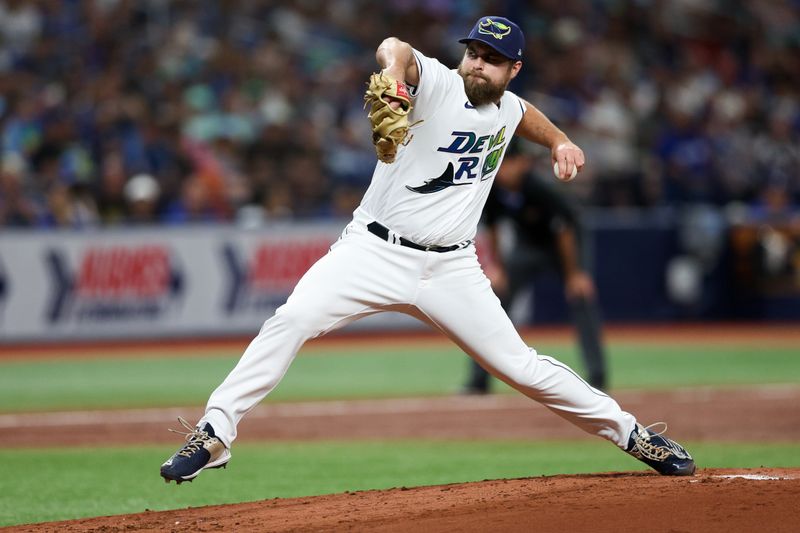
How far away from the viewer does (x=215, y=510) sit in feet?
17.7

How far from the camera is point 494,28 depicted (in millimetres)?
5234

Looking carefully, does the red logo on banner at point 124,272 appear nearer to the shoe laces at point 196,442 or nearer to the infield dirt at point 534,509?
the infield dirt at point 534,509

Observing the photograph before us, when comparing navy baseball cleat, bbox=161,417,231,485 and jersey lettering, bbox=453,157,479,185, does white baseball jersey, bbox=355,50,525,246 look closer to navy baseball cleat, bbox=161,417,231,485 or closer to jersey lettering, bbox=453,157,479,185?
jersey lettering, bbox=453,157,479,185

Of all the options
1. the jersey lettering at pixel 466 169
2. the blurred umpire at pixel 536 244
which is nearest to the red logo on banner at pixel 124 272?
the blurred umpire at pixel 536 244

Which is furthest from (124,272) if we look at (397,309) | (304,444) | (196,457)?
(196,457)

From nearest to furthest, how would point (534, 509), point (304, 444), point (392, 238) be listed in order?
point (534, 509), point (392, 238), point (304, 444)

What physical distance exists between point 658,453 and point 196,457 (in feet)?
7.34

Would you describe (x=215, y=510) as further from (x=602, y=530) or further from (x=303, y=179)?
(x=303, y=179)

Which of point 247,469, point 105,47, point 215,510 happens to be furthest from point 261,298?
point 215,510

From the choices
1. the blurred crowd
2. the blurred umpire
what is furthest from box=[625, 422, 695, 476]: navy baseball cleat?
the blurred crowd

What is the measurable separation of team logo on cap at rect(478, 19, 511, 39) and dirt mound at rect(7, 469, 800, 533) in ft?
6.76

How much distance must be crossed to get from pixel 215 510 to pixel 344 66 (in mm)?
14456

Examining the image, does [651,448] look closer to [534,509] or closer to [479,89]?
[534,509]

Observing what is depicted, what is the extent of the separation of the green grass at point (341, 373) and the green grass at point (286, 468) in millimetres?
2779
